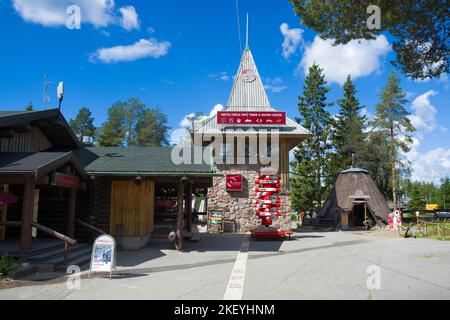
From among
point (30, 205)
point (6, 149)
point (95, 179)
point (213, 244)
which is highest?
point (6, 149)

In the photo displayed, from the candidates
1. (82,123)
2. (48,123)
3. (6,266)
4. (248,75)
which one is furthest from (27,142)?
(82,123)

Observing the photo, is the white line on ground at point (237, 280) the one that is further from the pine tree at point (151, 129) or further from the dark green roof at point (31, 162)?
the pine tree at point (151, 129)

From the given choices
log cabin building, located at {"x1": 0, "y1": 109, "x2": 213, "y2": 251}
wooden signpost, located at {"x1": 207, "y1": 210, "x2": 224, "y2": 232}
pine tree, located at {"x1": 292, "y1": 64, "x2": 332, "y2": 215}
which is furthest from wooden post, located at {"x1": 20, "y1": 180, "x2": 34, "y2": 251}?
pine tree, located at {"x1": 292, "y1": 64, "x2": 332, "y2": 215}

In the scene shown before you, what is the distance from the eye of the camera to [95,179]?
550 inches

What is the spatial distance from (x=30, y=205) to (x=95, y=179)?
4545mm

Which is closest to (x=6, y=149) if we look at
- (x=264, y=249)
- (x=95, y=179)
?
(x=95, y=179)

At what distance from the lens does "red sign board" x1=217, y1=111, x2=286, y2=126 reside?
956 inches

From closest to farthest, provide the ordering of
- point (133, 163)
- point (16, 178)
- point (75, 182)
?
point (16, 178) < point (75, 182) < point (133, 163)

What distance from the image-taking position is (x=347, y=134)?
44.8m

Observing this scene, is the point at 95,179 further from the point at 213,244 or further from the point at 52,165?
the point at 213,244

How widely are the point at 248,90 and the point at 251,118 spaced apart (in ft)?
11.8

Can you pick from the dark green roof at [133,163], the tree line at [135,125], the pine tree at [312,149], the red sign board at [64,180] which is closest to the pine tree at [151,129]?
the tree line at [135,125]

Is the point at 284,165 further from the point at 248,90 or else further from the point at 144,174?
the point at 144,174
